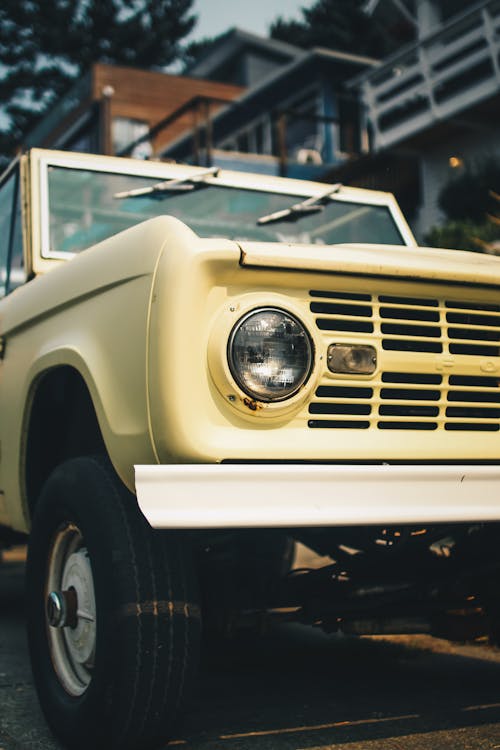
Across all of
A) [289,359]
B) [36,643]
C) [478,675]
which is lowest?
[478,675]

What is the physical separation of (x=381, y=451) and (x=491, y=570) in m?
0.76

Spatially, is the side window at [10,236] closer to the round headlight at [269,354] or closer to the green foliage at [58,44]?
the round headlight at [269,354]

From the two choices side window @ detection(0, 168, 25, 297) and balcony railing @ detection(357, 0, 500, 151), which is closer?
side window @ detection(0, 168, 25, 297)

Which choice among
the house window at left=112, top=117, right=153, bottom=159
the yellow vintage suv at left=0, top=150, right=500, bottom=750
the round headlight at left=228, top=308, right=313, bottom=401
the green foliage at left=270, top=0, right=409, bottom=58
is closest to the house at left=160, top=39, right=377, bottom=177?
the house window at left=112, top=117, right=153, bottom=159

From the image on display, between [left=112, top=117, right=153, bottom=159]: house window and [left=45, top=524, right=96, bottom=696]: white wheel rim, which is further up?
[left=112, top=117, right=153, bottom=159]: house window

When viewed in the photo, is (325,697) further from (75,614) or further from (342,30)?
(342,30)

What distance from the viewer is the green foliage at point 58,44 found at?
35.9 m

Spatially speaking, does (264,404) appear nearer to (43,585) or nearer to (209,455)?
(209,455)

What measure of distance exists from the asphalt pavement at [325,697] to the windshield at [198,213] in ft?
5.78

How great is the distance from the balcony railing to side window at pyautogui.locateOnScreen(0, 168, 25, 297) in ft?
39.9

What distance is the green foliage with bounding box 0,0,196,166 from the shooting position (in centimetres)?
3594

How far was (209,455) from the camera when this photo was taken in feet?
7.43

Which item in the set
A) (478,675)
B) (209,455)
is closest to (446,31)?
(478,675)

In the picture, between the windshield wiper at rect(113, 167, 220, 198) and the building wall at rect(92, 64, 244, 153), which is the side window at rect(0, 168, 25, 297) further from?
the building wall at rect(92, 64, 244, 153)
